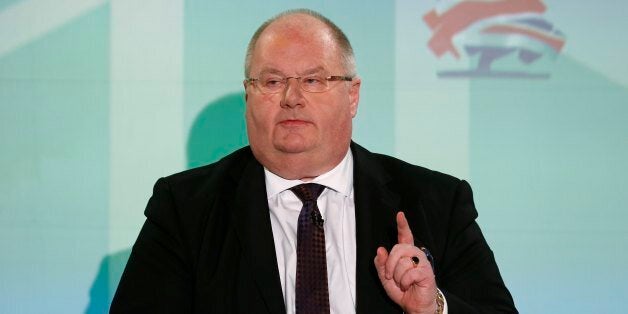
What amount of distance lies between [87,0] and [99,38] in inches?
6.1

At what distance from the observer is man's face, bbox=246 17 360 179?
2.19 meters

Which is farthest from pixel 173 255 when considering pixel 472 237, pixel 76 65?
pixel 76 65

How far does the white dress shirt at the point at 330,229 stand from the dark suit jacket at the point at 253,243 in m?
0.04

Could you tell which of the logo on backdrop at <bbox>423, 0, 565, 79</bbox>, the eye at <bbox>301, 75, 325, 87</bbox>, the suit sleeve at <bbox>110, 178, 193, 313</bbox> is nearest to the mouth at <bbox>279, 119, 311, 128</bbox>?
the eye at <bbox>301, 75, 325, 87</bbox>

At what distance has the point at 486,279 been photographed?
2189mm

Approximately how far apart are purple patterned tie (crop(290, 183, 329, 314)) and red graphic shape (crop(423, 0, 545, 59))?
1.10m

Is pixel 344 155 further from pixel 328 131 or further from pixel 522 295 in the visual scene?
pixel 522 295

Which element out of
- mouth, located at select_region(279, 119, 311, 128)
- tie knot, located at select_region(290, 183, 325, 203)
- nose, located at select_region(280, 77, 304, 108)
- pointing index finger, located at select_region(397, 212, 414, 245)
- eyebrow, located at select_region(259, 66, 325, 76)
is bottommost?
pointing index finger, located at select_region(397, 212, 414, 245)

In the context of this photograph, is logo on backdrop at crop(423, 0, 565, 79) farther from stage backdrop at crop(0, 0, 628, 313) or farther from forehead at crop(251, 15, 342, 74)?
forehead at crop(251, 15, 342, 74)

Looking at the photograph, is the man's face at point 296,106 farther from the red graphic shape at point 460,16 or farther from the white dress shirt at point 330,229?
the red graphic shape at point 460,16

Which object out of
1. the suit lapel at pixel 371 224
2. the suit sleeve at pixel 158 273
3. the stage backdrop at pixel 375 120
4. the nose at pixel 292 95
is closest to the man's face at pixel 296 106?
the nose at pixel 292 95

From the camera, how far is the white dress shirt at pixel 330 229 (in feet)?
7.02

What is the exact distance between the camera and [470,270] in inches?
86.4

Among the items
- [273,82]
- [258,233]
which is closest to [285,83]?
[273,82]
